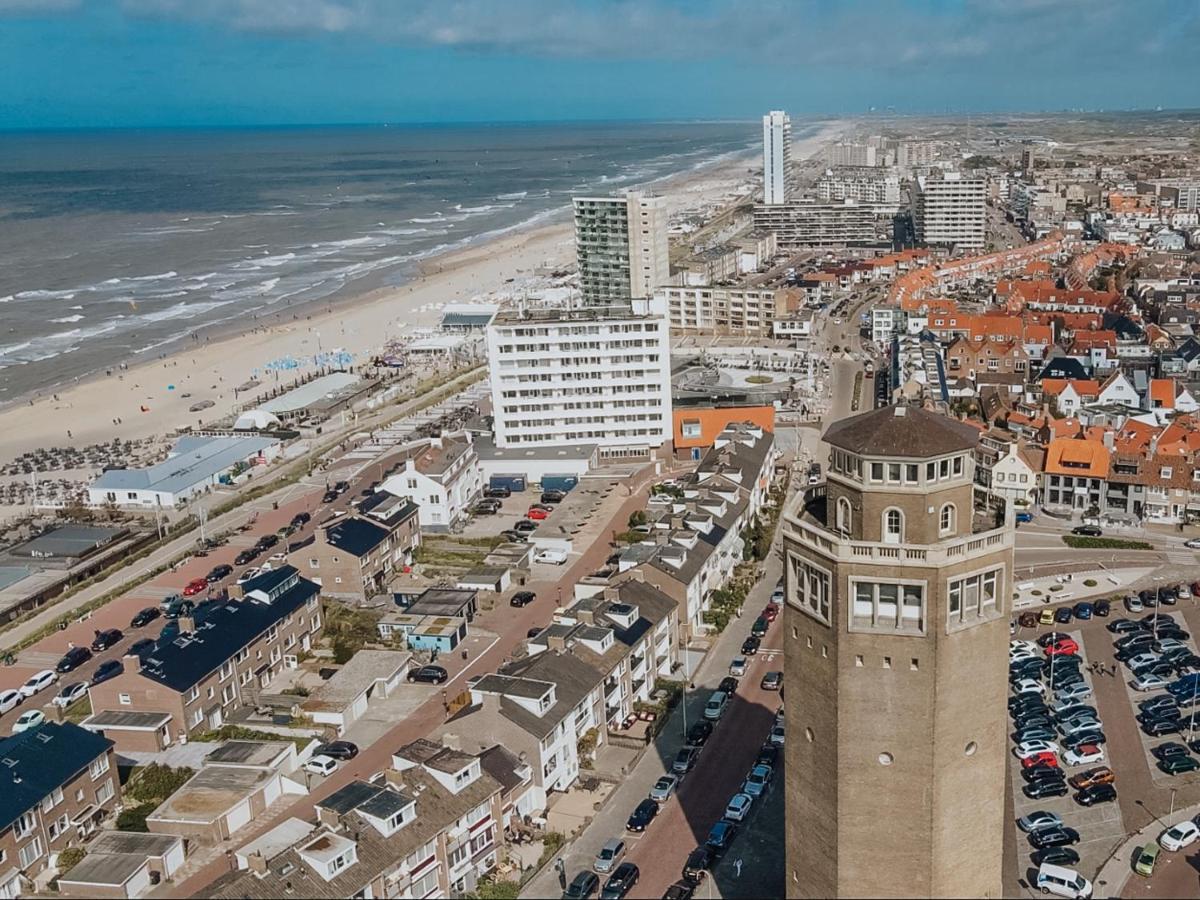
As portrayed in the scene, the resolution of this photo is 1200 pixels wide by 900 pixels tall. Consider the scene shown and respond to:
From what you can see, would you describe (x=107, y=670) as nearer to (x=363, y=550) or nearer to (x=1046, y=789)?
(x=363, y=550)

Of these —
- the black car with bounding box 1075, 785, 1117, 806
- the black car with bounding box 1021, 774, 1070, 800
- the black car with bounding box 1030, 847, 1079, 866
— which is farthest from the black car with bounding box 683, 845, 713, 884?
the black car with bounding box 1075, 785, 1117, 806

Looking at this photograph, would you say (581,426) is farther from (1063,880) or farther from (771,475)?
(1063,880)

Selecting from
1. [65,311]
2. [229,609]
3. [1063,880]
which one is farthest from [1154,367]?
[65,311]

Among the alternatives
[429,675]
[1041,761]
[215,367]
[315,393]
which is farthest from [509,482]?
[215,367]

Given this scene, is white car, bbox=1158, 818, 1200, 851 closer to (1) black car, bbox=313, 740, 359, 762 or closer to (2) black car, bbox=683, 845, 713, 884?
(2) black car, bbox=683, 845, 713, 884

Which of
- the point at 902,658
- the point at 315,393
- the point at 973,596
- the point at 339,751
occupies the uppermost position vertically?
the point at 973,596

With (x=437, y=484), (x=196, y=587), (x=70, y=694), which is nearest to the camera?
(x=70, y=694)

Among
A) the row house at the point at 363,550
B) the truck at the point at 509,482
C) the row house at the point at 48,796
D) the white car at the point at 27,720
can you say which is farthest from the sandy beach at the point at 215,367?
the row house at the point at 48,796
